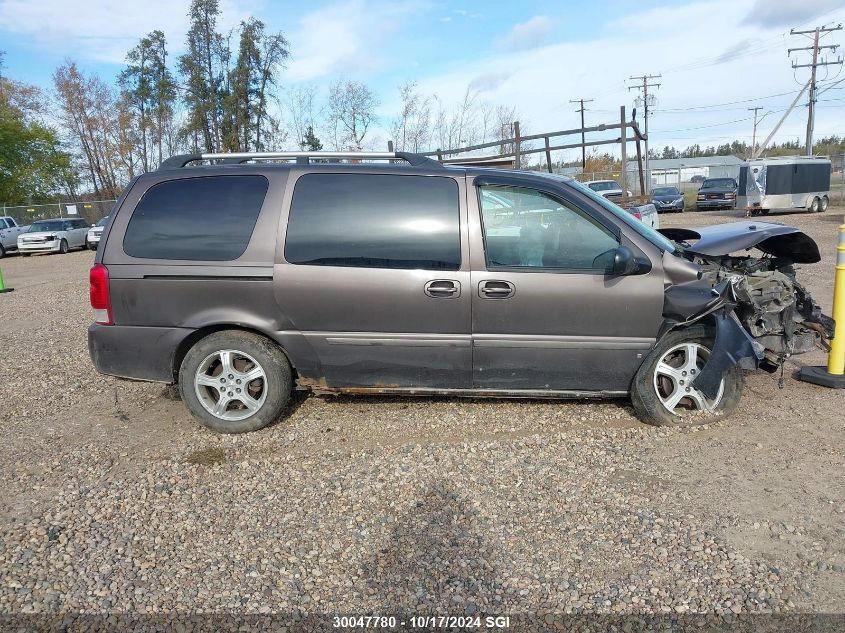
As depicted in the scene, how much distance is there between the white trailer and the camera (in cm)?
2609

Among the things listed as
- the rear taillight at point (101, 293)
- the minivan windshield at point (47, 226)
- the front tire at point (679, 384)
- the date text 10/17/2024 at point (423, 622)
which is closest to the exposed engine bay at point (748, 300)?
the front tire at point (679, 384)

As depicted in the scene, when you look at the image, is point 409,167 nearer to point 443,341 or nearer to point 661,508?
point 443,341

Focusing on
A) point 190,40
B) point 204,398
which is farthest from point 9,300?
point 190,40

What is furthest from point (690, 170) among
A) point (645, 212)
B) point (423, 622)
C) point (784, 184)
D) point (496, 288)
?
point (423, 622)

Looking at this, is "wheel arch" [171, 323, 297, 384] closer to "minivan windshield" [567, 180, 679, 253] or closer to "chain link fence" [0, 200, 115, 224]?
"minivan windshield" [567, 180, 679, 253]

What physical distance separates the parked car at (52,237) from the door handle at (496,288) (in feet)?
82.7

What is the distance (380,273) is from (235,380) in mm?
1314

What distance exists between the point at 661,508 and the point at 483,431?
1.34 meters

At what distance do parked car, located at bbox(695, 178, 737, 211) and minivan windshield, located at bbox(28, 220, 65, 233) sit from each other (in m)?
31.8

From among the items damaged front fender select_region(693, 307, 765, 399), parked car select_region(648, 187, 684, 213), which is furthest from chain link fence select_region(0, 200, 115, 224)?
damaged front fender select_region(693, 307, 765, 399)

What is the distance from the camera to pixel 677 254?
427 centimetres

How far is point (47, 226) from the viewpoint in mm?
24406

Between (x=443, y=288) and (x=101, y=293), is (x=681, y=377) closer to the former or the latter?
(x=443, y=288)

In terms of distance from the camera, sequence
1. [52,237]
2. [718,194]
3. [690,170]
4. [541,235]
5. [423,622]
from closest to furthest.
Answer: [423,622] < [541,235] < [52,237] < [718,194] < [690,170]
